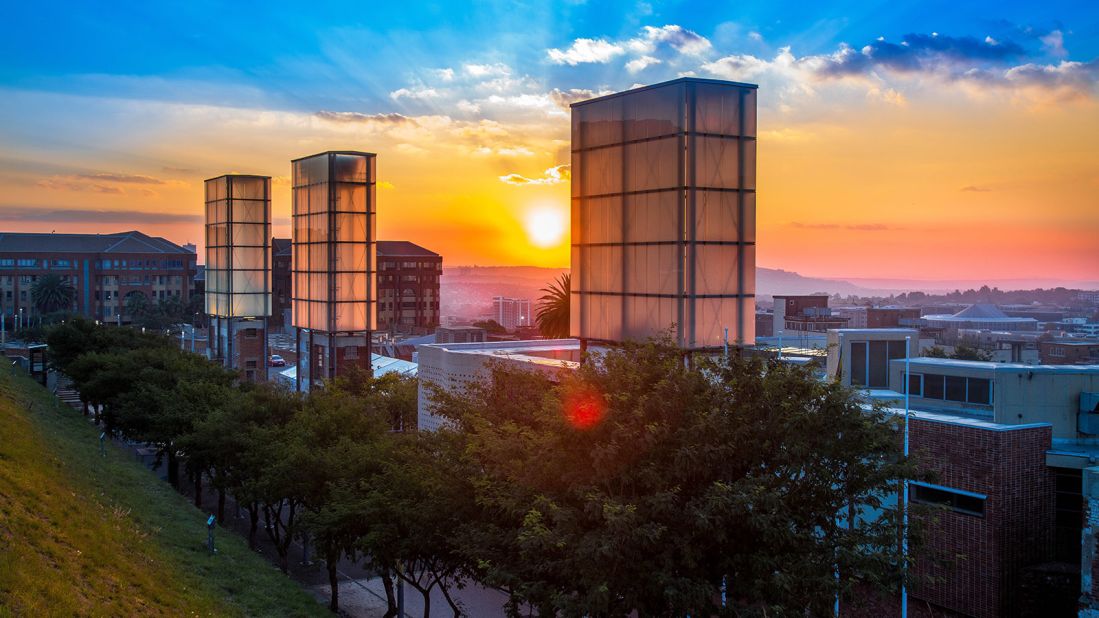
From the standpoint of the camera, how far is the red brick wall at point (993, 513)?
86.3 ft

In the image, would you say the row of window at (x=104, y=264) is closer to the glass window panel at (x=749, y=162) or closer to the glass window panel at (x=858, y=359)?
the glass window panel at (x=858, y=359)

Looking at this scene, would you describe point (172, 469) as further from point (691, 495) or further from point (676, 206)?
point (691, 495)

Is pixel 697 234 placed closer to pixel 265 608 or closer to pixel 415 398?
pixel 265 608

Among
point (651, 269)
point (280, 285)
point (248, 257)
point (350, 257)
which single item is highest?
point (248, 257)

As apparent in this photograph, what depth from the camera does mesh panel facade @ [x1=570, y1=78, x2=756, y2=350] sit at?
2845 cm

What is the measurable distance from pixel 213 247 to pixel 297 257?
885 inches

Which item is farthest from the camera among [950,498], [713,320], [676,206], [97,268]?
[97,268]

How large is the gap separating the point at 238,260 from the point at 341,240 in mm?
24563

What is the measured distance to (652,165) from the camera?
2928cm

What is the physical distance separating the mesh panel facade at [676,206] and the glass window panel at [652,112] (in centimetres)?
3

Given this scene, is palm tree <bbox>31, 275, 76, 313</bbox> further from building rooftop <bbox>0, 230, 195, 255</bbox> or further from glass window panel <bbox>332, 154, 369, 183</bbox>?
glass window panel <bbox>332, 154, 369, 183</bbox>

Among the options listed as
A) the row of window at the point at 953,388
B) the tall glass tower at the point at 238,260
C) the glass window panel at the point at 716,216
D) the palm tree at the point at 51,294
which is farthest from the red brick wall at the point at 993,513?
the palm tree at the point at 51,294

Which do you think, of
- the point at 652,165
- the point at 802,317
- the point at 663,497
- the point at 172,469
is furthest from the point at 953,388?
the point at 802,317

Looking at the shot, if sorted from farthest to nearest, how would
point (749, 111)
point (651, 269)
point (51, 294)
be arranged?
point (51, 294), point (651, 269), point (749, 111)
